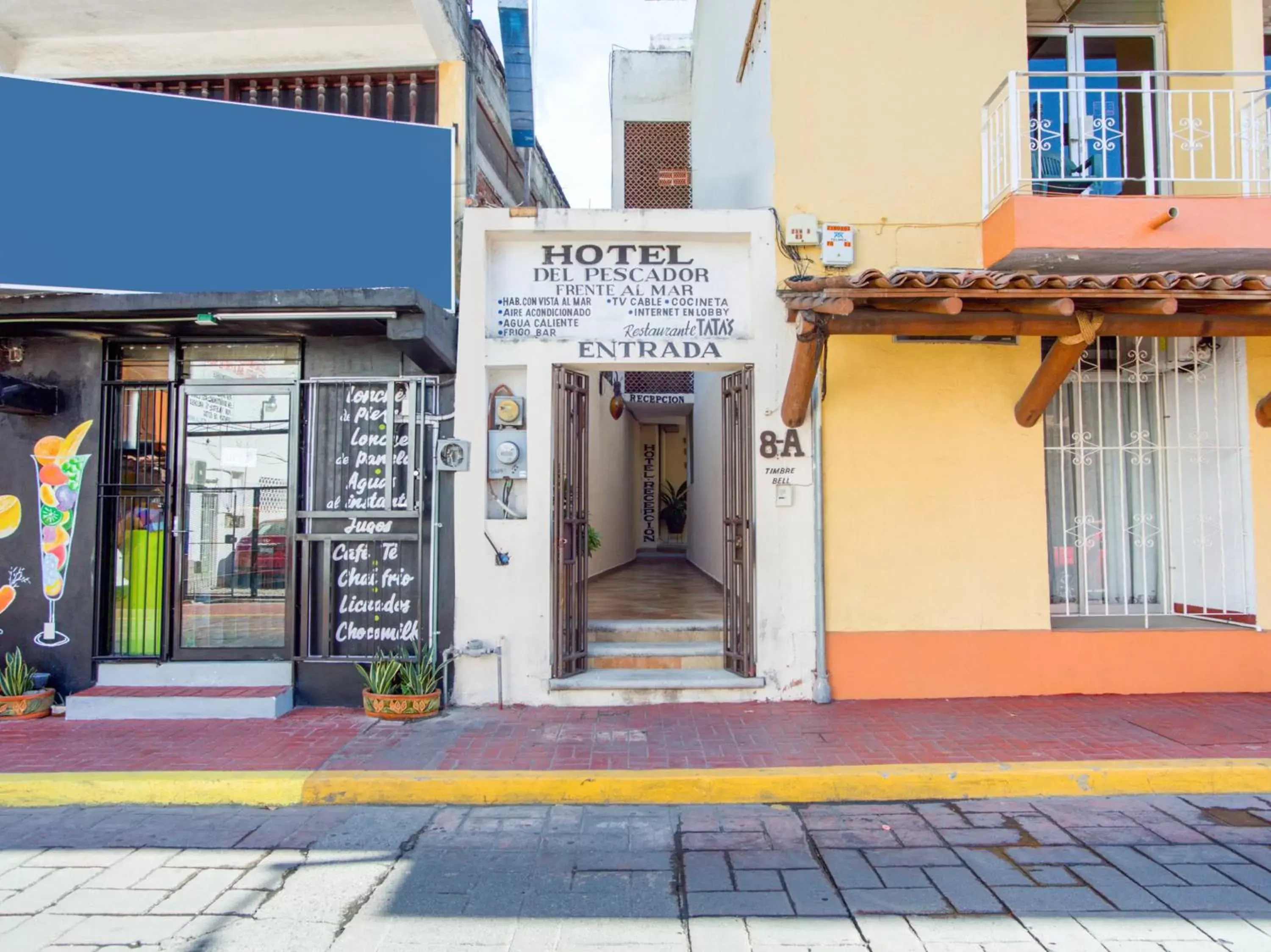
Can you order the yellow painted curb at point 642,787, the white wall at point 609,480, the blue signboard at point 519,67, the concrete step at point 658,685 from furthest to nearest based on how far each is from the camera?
the white wall at point 609,480 < the blue signboard at point 519,67 < the concrete step at point 658,685 < the yellow painted curb at point 642,787

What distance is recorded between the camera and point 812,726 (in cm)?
603

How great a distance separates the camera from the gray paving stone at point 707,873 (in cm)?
379

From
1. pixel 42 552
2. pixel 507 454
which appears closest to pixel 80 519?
pixel 42 552

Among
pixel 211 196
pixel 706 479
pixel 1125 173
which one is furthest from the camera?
pixel 706 479

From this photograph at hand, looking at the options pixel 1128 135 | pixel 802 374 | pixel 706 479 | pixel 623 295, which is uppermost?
pixel 1128 135

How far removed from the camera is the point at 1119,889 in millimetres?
3709

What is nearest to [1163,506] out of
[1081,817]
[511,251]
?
[1081,817]

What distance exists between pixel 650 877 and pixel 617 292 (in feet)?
15.8

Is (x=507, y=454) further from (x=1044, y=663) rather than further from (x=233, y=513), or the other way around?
(x=1044, y=663)

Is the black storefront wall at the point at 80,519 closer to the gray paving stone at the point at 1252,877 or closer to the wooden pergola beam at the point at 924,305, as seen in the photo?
the wooden pergola beam at the point at 924,305

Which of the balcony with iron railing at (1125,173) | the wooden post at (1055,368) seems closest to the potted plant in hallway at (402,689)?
the wooden post at (1055,368)

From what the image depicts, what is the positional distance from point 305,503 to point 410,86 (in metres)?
3.93

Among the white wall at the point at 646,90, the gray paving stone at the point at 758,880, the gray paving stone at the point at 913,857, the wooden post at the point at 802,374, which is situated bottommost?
the gray paving stone at the point at 913,857

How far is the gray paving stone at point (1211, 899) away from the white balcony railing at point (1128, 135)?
201 inches
